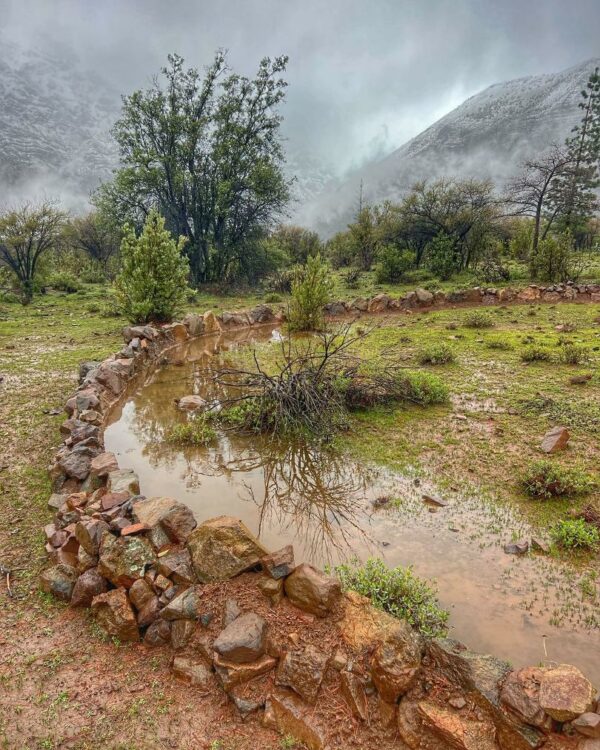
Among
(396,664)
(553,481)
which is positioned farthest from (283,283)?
(396,664)

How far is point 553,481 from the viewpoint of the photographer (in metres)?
5.15

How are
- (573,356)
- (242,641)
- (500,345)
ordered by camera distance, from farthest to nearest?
(500,345), (573,356), (242,641)

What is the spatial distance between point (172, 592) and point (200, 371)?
7673 millimetres

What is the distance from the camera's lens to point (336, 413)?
7203 mm

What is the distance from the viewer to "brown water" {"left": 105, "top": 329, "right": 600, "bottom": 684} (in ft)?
11.5

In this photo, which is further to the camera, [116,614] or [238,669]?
[116,614]

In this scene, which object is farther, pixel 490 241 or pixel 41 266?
pixel 490 241

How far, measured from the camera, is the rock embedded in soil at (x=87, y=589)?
372 centimetres

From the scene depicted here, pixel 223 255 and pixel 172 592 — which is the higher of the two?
pixel 223 255

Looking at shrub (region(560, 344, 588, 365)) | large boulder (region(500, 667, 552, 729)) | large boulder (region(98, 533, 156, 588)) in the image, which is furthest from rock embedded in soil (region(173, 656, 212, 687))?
shrub (region(560, 344, 588, 365))

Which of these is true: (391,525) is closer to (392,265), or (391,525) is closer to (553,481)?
(553,481)

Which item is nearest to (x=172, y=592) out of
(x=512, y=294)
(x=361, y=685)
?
(x=361, y=685)

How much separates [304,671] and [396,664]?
63 cm

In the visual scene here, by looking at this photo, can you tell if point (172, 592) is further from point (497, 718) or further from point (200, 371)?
point (200, 371)
